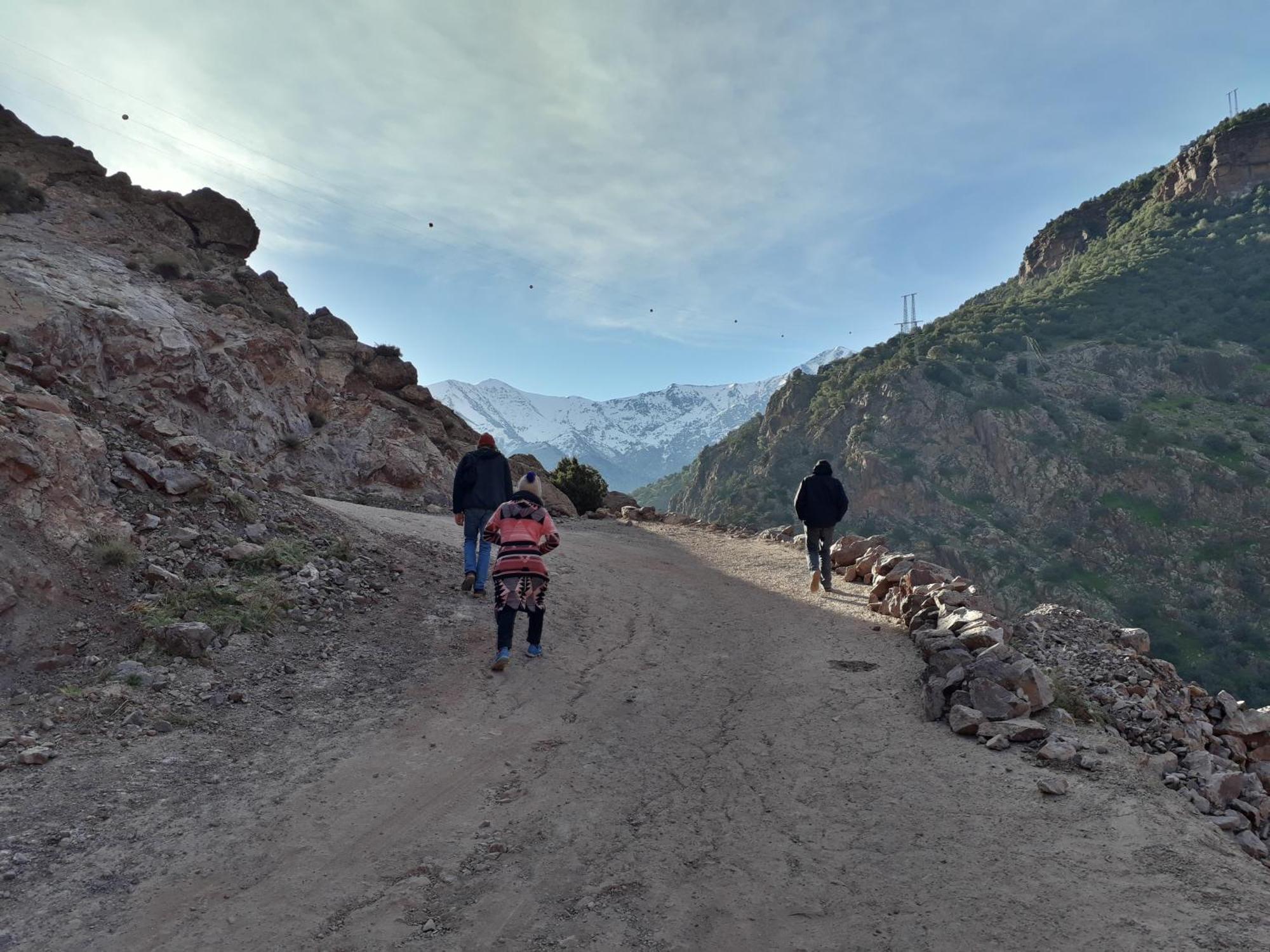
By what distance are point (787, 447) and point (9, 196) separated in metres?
90.0

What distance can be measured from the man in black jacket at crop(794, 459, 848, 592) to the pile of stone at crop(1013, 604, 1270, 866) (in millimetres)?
3645

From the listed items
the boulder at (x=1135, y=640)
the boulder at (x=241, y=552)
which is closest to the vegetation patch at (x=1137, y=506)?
the boulder at (x=1135, y=640)

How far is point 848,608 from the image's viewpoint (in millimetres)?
10398

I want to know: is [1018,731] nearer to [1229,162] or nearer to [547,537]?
[547,537]

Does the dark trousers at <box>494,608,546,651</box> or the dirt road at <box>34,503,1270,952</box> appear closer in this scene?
the dirt road at <box>34,503,1270,952</box>

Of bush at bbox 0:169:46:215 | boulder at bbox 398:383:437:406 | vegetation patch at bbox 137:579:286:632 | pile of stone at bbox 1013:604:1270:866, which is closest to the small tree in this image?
boulder at bbox 398:383:437:406

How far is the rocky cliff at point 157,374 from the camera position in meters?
7.62

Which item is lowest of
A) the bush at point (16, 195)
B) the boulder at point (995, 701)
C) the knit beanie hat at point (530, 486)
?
the boulder at point (995, 701)

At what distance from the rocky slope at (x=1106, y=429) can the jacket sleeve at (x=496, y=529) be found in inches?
2223

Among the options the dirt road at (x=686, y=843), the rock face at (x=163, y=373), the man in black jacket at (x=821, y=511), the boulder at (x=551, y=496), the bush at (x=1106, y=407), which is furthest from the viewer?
the bush at (x=1106, y=407)

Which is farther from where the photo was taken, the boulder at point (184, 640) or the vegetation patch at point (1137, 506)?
the vegetation patch at point (1137, 506)

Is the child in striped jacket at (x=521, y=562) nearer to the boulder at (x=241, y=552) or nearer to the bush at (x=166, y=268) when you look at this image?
the boulder at (x=241, y=552)

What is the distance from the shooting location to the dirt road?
134 inches

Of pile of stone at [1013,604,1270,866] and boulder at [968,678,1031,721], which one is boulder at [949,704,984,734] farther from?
pile of stone at [1013,604,1270,866]
